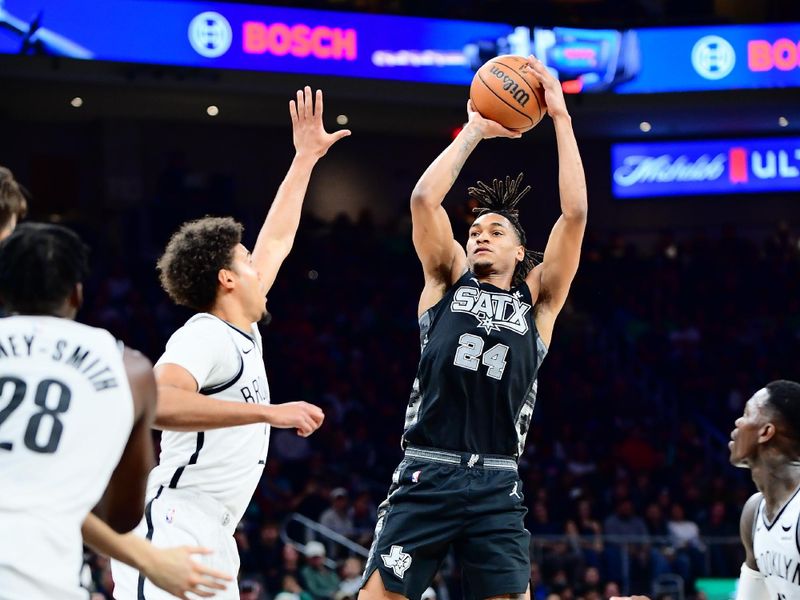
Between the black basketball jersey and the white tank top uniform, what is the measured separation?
86 cm

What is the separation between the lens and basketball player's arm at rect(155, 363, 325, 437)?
362 centimetres

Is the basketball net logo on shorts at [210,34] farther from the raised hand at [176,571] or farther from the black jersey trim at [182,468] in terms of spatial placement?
the raised hand at [176,571]

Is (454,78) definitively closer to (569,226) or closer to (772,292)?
(772,292)

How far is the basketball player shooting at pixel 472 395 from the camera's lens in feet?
16.6

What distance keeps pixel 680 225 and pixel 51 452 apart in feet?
65.9

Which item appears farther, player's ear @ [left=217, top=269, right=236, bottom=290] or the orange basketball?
the orange basketball

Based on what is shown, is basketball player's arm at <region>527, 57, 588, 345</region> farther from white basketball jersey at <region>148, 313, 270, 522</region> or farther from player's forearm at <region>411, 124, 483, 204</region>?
white basketball jersey at <region>148, 313, 270, 522</region>

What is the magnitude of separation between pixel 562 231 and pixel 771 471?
1407 mm

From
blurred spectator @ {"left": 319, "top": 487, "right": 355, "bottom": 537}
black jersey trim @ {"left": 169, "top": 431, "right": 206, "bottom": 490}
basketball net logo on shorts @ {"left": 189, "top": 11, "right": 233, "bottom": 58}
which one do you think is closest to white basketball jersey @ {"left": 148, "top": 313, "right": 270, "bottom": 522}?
black jersey trim @ {"left": 169, "top": 431, "right": 206, "bottom": 490}

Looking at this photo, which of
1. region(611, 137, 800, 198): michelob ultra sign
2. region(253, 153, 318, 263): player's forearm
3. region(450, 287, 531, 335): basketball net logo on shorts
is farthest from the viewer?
region(611, 137, 800, 198): michelob ultra sign

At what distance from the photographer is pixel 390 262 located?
63.1ft

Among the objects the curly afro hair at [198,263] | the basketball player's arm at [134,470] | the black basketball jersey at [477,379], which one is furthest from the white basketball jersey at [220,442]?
the basketball player's arm at [134,470]

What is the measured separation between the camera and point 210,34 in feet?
49.9

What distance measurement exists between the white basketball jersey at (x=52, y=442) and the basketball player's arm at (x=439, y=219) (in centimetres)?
253
